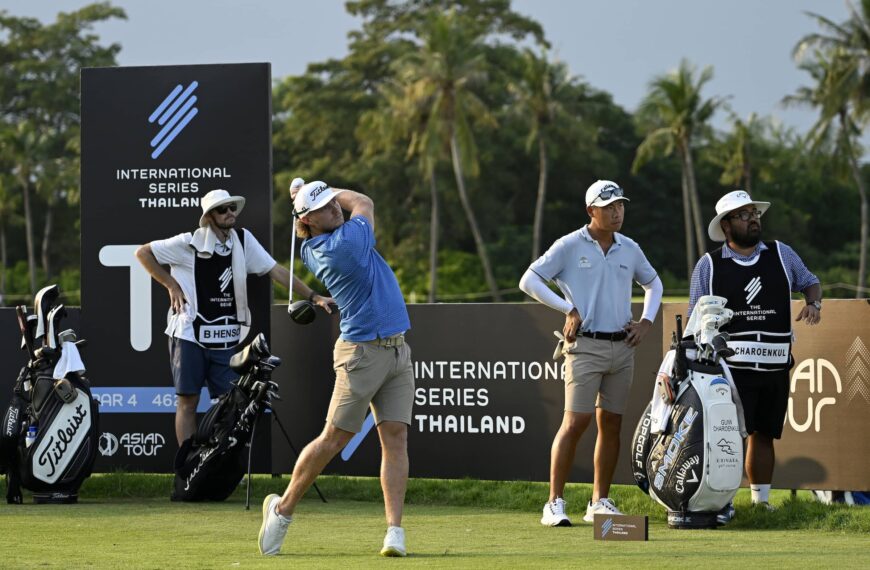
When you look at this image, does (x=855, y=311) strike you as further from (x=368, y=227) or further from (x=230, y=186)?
(x=230, y=186)

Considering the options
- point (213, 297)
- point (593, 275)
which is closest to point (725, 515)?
point (593, 275)

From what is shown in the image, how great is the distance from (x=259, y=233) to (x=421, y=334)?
1286 mm

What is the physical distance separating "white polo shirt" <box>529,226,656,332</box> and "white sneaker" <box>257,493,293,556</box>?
2224 mm

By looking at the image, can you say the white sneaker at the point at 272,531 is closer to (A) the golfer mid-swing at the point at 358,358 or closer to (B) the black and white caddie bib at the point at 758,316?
(A) the golfer mid-swing at the point at 358,358

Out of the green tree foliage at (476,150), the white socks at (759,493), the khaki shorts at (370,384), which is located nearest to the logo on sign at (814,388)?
the white socks at (759,493)

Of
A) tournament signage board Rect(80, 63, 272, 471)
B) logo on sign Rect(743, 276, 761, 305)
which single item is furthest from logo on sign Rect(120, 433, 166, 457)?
logo on sign Rect(743, 276, 761, 305)

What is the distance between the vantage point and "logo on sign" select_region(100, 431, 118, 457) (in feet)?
34.6

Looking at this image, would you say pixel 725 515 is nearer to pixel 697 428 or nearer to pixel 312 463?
pixel 697 428

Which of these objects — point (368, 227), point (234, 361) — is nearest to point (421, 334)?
point (234, 361)

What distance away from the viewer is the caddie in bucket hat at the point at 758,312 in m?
8.55

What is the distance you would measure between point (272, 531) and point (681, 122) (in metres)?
61.4

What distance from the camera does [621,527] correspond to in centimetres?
759

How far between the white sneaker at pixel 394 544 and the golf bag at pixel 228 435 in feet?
7.49

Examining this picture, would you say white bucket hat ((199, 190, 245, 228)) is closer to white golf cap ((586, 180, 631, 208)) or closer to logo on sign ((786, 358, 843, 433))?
white golf cap ((586, 180, 631, 208))
